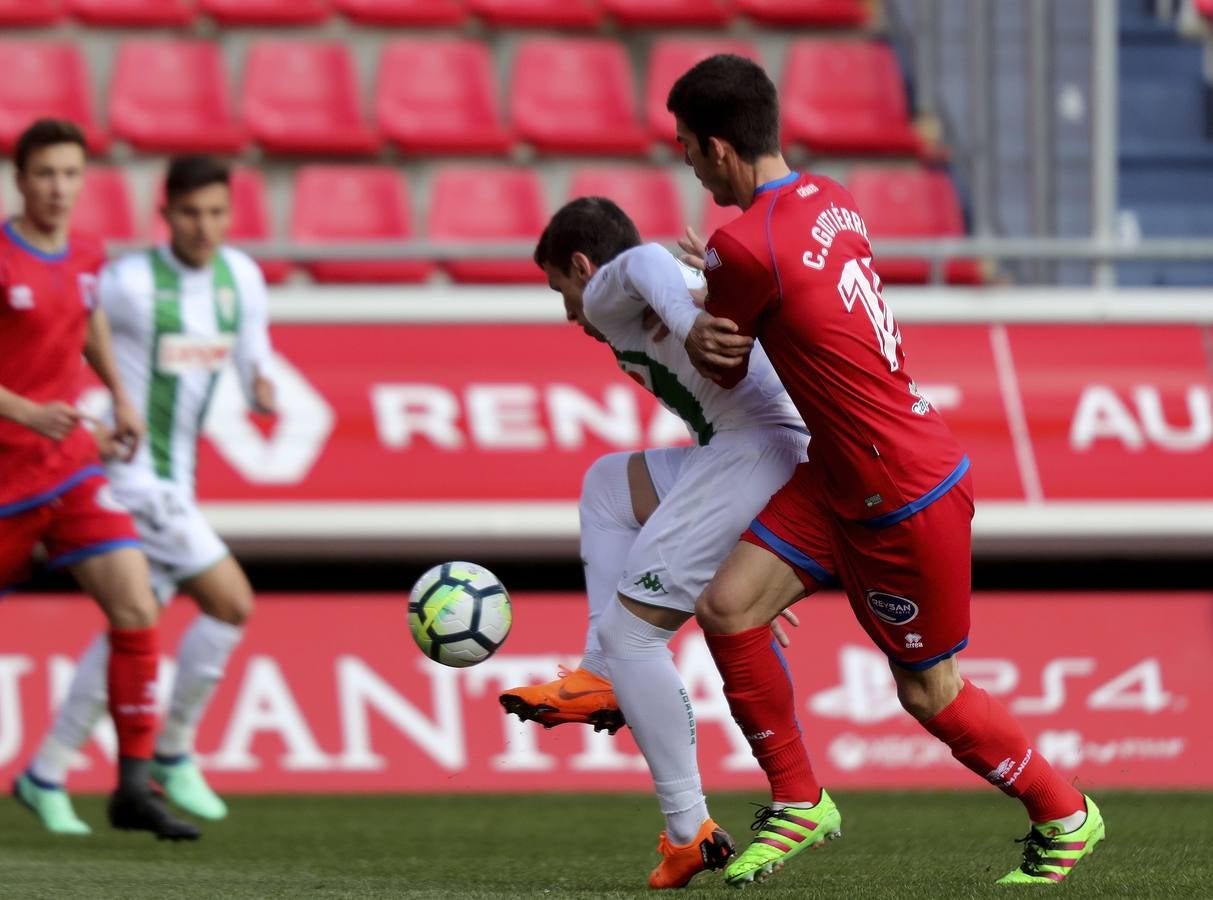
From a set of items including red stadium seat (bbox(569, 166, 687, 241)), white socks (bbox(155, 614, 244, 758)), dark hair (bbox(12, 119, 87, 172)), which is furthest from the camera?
red stadium seat (bbox(569, 166, 687, 241))

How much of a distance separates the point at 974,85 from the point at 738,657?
17.7 ft

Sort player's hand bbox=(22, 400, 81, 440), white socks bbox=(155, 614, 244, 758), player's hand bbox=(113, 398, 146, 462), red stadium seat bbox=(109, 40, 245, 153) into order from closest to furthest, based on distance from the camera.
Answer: player's hand bbox=(22, 400, 81, 440) → player's hand bbox=(113, 398, 146, 462) → white socks bbox=(155, 614, 244, 758) → red stadium seat bbox=(109, 40, 245, 153)

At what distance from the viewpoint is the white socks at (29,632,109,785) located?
21.0 feet

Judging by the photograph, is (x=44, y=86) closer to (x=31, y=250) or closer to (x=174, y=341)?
(x=174, y=341)

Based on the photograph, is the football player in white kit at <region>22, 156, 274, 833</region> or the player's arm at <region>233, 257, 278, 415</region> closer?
the football player in white kit at <region>22, 156, 274, 833</region>

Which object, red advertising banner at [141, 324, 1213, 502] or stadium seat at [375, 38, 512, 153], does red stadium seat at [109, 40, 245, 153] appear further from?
red advertising banner at [141, 324, 1213, 502]

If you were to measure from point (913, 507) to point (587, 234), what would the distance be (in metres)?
1.07

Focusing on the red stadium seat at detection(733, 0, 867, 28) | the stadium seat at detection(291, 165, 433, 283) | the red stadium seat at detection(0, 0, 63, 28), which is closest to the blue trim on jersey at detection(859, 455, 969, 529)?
the stadium seat at detection(291, 165, 433, 283)

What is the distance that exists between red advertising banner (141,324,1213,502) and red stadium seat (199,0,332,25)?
3385 mm

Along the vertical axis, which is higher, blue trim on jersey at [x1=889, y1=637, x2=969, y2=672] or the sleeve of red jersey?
the sleeve of red jersey

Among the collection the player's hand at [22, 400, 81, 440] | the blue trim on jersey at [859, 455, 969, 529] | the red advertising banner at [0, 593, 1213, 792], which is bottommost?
the red advertising banner at [0, 593, 1213, 792]

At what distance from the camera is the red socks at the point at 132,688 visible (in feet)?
19.7

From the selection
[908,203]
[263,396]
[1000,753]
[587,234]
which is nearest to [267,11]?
[908,203]

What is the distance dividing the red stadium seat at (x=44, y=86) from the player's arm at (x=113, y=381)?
4.33m
